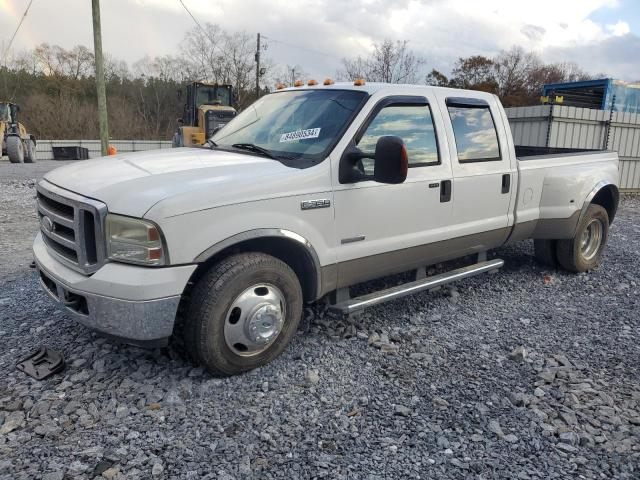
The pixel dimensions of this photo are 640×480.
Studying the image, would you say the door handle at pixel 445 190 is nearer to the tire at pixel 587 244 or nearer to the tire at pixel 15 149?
the tire at pixel 587 244

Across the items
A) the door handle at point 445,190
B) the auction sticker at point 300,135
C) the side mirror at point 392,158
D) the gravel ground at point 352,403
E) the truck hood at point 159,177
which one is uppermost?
the auction sticker at point 300,135

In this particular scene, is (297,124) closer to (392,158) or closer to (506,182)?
(392,158)

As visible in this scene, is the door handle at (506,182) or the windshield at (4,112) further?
the windshield at (4,112)

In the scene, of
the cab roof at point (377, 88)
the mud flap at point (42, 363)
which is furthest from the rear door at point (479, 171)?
the mud flap at point (42, 363)

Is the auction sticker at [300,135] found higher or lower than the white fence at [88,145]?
higher

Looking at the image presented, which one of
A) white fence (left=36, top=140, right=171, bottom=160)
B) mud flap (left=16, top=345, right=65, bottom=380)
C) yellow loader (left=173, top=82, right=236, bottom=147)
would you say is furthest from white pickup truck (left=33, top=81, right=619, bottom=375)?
white fence (left=36, top=140, right=171, bottom=160)

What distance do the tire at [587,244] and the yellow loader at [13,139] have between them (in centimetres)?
2129

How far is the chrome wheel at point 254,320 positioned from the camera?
10.6 feet

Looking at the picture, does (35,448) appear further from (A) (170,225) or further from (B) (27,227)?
(B) (27,227)

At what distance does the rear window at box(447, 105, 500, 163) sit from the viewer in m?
4.48

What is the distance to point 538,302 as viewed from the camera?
5.03 m

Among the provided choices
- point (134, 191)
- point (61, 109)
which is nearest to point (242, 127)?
point (134, 191)

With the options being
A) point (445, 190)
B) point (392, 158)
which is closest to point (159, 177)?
point (392, 158)

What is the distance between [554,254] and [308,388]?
3.87 meters
